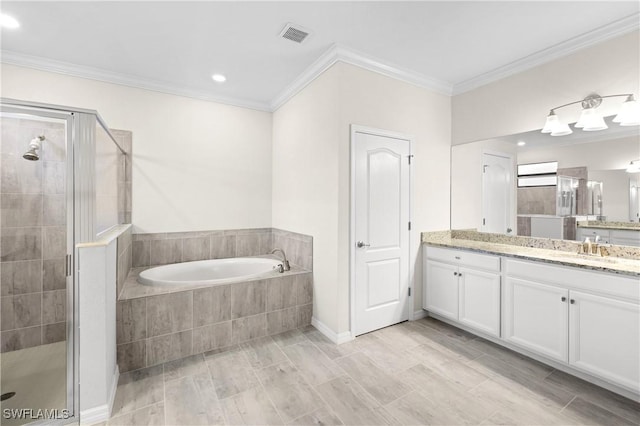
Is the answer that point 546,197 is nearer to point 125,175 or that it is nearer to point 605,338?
point 605,338

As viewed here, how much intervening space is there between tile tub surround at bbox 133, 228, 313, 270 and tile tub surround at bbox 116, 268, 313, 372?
235 mm

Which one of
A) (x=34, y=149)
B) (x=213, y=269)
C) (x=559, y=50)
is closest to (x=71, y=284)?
(x=34, y=149)

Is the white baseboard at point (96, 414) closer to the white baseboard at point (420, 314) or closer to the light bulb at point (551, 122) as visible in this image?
the white baseboard at point (420, 314)

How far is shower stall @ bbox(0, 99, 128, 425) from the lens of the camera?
5.66 ft

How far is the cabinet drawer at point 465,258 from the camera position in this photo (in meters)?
2.60

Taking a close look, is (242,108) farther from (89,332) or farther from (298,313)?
(89,332)

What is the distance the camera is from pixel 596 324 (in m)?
1.98

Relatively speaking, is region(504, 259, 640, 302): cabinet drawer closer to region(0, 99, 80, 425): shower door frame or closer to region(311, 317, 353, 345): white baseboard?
region(311, 317, 353, 345): white baseboard

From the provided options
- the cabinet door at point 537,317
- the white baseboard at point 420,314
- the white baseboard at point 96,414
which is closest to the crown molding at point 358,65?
the cabinet door at point 537,317

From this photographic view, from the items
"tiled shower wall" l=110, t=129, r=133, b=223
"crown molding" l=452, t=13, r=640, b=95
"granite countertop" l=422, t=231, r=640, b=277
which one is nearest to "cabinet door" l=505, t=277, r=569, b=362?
"granite countertop" l=422, t=231, r=640, b=277

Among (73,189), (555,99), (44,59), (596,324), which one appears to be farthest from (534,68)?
(44,59)

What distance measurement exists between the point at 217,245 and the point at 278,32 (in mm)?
2573

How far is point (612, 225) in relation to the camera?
240cm

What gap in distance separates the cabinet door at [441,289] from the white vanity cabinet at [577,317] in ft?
1.68
